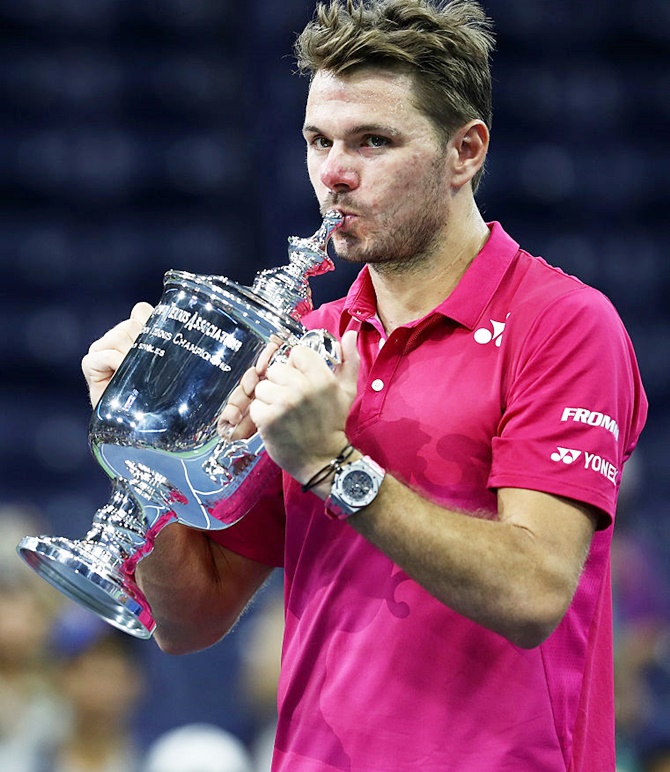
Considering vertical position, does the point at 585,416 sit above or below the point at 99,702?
above

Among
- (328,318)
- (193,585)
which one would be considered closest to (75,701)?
(193,585)

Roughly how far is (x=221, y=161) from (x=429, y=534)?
4.76 metres

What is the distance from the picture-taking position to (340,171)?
5.69 ft

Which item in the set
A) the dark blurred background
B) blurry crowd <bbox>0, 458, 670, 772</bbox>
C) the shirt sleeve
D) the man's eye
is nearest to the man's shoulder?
the man's eye

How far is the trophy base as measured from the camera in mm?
1562

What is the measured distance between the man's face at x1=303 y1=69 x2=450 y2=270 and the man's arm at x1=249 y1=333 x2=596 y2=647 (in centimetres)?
29

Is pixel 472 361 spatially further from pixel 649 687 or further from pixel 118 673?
pixel 649 687

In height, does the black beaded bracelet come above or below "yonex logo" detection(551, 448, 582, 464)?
above

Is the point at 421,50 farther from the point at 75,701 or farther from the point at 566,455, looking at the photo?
the point at 75,701

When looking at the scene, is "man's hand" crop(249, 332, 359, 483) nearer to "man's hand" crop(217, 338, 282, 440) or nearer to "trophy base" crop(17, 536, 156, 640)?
"man's hand" crop(217, 338, 282, 440)

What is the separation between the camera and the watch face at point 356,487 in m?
1.48

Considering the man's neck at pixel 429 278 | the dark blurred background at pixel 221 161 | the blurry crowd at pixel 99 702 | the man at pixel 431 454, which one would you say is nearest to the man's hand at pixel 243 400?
the man at pixel 431 454

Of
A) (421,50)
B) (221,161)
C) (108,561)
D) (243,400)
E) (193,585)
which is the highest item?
(421,50)

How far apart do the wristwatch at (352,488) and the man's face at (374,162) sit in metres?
0.38
